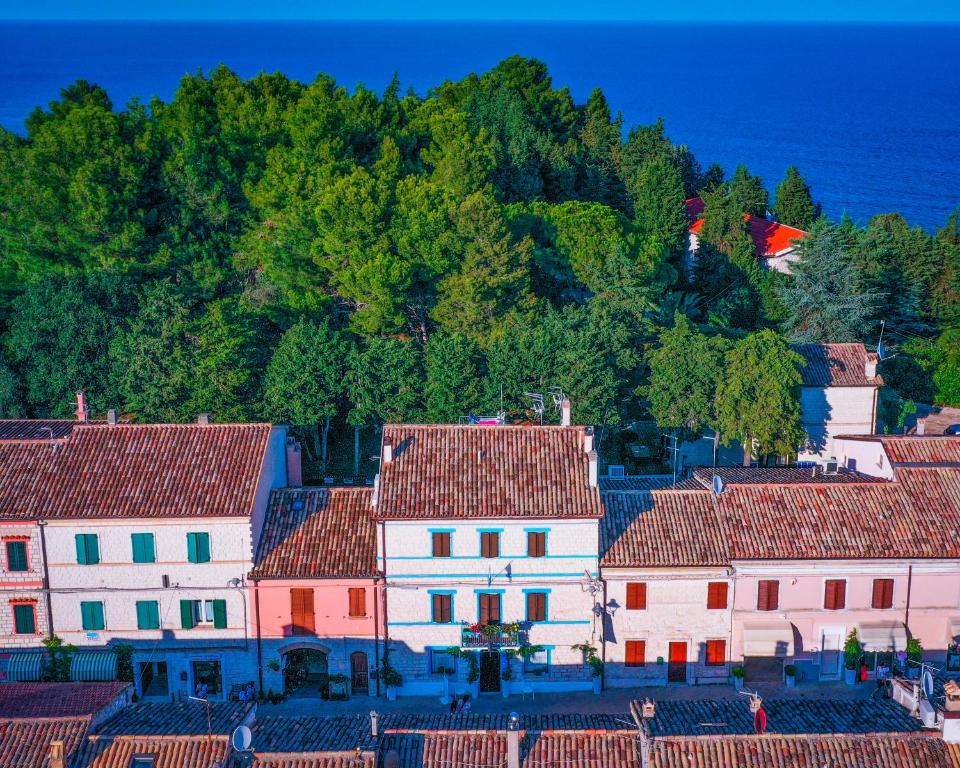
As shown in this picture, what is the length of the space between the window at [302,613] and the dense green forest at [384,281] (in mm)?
15649

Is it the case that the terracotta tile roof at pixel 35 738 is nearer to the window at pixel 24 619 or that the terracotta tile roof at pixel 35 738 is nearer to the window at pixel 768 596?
the window at pixel 24 619

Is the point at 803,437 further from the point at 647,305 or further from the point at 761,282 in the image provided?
the point at 761,282

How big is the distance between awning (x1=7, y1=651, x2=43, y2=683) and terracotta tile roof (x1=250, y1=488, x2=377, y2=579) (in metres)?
7.78

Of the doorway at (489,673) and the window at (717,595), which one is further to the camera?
the doorway at (489,673)

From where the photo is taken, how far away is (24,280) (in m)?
62.8

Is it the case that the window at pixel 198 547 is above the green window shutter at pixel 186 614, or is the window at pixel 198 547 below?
above

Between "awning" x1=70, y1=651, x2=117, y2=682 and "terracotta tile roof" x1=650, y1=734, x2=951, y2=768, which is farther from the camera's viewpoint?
"awning" x1=70, y1=651, x2=117, y2=682

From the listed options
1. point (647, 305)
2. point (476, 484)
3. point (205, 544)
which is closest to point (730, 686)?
point (476, 484)

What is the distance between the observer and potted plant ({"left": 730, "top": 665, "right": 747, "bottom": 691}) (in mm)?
38625

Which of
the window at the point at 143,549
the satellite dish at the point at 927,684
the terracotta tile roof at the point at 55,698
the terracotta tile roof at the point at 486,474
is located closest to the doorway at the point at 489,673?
the terracotta tile roof at the point at 486,474

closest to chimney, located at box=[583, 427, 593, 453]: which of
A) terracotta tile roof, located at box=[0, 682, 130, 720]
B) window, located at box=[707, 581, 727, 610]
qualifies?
window, located at box=[707, 581, 727, 610]

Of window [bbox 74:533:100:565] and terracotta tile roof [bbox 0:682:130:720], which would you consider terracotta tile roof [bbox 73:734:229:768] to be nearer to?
terracotta tile roof [bbox 0:682:130:720]

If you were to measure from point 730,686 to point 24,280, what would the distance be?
146ft

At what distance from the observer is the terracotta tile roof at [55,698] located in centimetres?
2991
